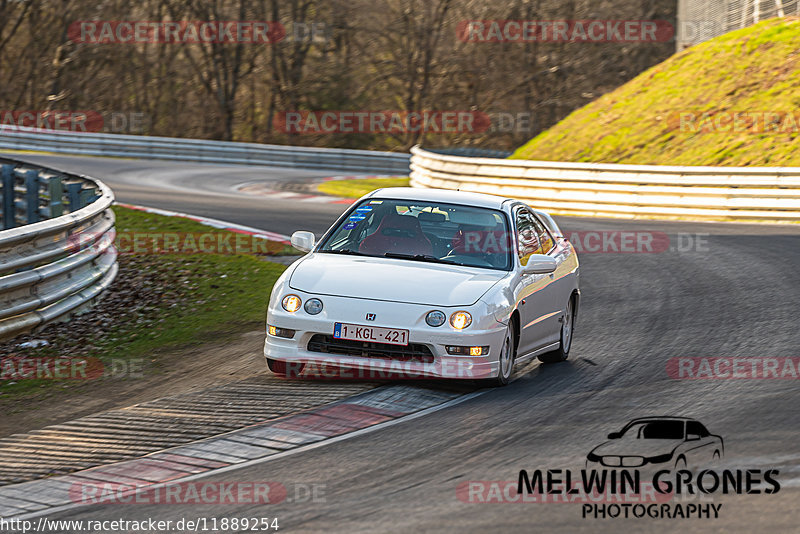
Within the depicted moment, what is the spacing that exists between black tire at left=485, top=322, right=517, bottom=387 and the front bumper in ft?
0.28

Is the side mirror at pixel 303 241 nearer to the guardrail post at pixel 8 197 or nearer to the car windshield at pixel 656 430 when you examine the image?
the car windshield at pixel 656 430

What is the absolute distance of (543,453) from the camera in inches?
237

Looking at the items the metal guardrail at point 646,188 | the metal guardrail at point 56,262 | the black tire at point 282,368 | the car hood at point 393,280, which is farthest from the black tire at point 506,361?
the metal guardrail at point 646,188

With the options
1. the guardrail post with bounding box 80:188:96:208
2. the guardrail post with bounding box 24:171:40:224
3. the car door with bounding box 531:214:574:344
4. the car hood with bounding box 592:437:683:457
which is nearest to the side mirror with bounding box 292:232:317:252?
the car door with bounding box 531:214:574:344

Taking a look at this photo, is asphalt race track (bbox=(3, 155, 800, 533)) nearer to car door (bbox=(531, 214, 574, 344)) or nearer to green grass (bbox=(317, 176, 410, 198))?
car door (bbox=(531, 214, 574, 344))

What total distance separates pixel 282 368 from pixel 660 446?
3.11m

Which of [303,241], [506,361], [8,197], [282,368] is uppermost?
[303,241]

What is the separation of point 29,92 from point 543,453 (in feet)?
150

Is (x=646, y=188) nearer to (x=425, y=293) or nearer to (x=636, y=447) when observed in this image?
(x=425, y=293)

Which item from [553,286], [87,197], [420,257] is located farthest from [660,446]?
[87,197]

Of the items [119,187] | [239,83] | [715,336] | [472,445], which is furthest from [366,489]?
[239,83]

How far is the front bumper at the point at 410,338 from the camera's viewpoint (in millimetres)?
7492

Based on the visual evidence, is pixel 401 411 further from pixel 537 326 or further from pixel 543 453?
pixel 537 326

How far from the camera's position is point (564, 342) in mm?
9141
